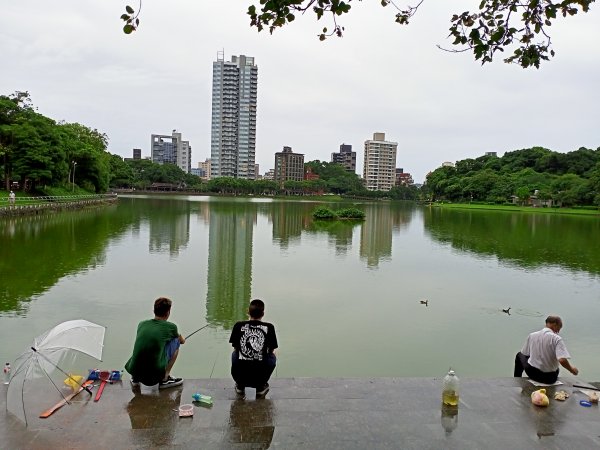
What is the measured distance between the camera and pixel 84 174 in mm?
57188

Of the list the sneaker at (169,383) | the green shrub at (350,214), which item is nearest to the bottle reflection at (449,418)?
the sneaker at (169,383)

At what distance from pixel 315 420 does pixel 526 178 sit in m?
81.3

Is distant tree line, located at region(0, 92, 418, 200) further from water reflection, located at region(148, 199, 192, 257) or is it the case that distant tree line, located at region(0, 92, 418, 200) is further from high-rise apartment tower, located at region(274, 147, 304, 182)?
high-rise apartment tower, located at region(274, 147, 304, 182)

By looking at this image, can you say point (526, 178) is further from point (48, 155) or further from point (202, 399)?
point (202, 399)

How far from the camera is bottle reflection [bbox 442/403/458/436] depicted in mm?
4414

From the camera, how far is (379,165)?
163625mm

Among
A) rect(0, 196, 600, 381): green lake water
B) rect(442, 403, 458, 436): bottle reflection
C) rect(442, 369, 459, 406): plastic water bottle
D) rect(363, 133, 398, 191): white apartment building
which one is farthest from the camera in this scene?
rect(363, 133, 398, 191): white apartment building

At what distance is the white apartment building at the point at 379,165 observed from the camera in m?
164

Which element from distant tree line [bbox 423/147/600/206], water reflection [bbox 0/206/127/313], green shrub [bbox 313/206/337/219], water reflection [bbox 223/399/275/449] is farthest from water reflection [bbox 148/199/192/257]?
distant tree line [bbox 423/147/600/206]

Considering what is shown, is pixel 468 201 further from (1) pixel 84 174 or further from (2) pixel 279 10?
(2) pixel 279 10

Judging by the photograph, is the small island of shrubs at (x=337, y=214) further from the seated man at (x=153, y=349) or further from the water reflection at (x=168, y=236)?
the seated man at (x=153, y=349)

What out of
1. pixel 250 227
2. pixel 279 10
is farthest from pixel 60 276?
pixel 250 227

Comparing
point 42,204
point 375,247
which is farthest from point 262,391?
point 42,204

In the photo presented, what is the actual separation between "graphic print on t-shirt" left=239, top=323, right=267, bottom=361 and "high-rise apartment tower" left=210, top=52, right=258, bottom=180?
137880 mm
